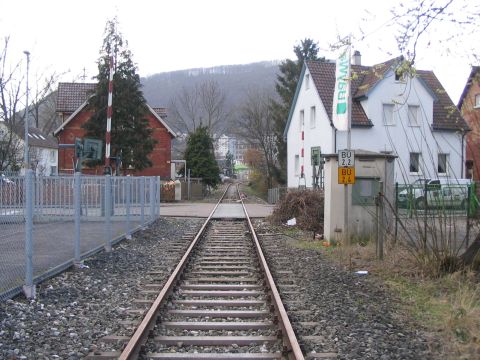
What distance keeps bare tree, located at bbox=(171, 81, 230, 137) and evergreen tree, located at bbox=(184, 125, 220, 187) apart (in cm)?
2277

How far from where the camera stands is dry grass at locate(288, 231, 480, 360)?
5.48 m

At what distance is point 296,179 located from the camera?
3994cm

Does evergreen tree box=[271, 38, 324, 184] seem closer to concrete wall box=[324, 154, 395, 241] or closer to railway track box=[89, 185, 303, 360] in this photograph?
concrete wall box=[324, 154, 395, 241]

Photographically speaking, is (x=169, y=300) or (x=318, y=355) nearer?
(x=318, y=355)

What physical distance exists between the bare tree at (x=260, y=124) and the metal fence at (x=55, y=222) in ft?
132

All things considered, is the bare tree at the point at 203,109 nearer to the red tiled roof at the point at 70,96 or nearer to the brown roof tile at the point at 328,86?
the red tiled roof at the point at 70,96

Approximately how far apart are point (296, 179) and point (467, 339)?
113 feet

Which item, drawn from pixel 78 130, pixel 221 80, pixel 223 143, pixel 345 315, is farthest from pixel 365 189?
pixel 223 143

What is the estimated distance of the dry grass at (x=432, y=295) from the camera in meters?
5.48

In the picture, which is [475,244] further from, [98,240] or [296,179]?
[296,179]

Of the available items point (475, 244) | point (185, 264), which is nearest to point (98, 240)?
point (185, 264)

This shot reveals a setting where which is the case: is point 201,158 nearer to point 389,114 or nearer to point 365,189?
point 389,114

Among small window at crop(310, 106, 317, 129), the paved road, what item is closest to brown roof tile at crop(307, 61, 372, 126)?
small window at crop(310, 106, 317, 129)

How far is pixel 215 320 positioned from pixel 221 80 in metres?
67.6
